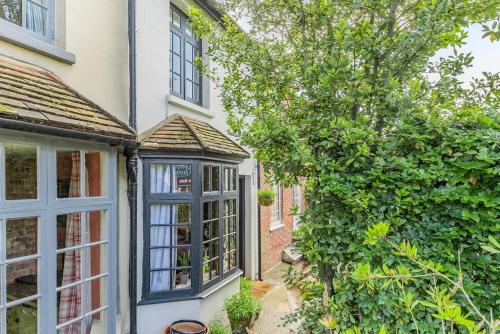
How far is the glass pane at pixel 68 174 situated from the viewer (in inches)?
166

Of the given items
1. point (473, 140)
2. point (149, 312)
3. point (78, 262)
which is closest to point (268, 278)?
point (149, 312)

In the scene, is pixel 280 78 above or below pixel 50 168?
above

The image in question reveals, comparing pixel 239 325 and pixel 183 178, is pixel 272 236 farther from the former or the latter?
pixel 183 178

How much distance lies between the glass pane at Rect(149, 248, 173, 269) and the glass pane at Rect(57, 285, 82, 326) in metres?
1.68

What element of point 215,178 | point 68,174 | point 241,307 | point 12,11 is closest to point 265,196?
point 215,178

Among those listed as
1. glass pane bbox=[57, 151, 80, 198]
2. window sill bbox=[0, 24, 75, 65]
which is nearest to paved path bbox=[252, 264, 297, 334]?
glass pane bbox=[57, 151, 80, 198]

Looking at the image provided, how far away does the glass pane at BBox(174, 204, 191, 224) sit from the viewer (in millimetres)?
6281

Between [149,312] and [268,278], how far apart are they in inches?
219

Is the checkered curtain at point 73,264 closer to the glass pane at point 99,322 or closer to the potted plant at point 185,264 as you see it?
the glass pane at point 99,322

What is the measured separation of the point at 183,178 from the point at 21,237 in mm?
2923

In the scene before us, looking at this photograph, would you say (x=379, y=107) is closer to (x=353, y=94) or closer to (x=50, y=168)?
(x=353, y=94)

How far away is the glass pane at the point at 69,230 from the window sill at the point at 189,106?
3.15 meters

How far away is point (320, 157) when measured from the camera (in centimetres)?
372

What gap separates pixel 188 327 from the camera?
5.89 metres
